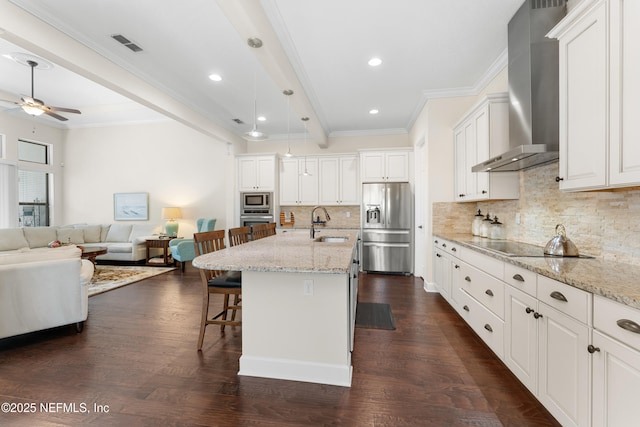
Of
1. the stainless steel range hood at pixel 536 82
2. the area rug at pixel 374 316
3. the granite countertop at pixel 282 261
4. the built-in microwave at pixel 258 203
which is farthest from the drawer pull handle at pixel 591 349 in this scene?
the built-in microwave at pixel 258 203

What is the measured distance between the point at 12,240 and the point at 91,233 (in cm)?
121

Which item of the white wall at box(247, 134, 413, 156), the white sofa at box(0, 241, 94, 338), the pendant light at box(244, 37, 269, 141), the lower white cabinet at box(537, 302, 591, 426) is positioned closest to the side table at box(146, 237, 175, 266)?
the white wall at box(247, 134, 413, 156)

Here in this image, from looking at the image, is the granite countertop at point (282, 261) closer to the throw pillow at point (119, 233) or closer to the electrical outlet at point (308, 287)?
the electrical outlet at point (308, 287)

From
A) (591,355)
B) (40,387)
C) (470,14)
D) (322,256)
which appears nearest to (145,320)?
(40,387)

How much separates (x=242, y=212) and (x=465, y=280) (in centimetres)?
449

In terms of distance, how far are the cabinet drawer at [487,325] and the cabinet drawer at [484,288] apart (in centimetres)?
5

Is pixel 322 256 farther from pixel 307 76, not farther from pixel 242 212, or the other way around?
pixel 242 212

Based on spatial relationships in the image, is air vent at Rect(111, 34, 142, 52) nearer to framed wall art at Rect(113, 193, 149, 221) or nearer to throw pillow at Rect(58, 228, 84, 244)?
framed wall art at Rect(113, 193, 149, 221)

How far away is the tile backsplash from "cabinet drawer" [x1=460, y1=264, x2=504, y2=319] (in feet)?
2.14

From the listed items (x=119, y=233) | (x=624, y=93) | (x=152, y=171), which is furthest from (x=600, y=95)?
(x=119, y=233)

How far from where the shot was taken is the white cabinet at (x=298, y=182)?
587 cm

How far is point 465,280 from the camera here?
274 centimetres

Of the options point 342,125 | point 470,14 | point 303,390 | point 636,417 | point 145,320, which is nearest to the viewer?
point 636,417

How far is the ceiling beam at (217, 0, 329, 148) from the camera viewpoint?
2027mm
